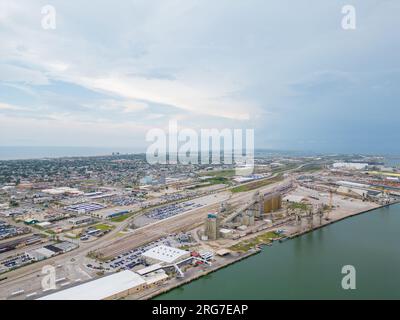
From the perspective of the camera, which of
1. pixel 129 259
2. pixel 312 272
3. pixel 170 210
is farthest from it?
pixel 170 210

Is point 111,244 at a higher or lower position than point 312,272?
higher

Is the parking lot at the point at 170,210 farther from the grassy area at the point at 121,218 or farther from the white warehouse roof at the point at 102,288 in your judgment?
the white warehouse roof at the point at 102,288

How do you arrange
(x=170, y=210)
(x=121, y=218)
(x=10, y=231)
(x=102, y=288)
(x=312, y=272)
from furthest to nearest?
(x=170, y=210) < (x=121, y=218) < (x=10, y=231) < (x=312, y=272) < (x=102, y=288)

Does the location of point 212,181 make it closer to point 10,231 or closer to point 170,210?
point 170,210

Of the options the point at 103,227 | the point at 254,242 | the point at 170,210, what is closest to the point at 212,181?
the point at 170,210

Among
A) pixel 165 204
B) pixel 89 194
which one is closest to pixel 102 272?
pixel 165 204

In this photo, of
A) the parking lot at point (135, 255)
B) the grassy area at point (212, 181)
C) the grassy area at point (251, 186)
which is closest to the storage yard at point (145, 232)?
the parking lot at point (135, 255)

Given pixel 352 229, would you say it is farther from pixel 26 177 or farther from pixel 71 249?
pixel 26 177
